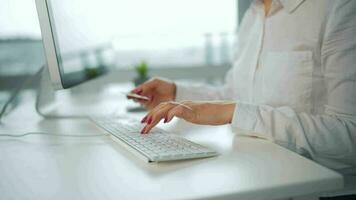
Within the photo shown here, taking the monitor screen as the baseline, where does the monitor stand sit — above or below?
below

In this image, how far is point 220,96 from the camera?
1.40 metres

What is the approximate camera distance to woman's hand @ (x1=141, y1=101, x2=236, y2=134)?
84 centimetres

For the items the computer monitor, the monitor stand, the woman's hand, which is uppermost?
the computer monitor

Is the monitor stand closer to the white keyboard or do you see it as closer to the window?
the window

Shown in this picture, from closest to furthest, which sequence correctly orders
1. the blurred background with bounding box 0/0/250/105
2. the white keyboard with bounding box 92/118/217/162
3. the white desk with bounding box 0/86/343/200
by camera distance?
the white desk with bounding box 0/86/343/200 → the white keyboard with bounding box 92/118/217/162 → the blurred background with bounding box 0/0/250/105

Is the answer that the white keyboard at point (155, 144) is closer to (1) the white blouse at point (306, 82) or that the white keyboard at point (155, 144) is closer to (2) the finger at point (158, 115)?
(2) the finger at point (158, 115)

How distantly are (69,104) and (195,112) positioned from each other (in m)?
0.82

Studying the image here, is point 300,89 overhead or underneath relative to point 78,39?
underneath

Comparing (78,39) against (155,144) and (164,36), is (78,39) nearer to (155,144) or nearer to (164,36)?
(155,144)

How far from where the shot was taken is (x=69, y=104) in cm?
153

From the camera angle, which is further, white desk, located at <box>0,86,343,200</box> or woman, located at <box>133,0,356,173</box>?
woman, located at <box>133,0,356,173</box>

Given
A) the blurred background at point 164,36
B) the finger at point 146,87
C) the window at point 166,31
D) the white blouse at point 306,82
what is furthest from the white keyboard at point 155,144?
the window at point 166,31

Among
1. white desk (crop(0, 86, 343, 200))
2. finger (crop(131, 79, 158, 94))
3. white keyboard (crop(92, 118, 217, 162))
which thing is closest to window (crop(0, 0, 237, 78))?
finger (crop(131, 79, 158, 94))

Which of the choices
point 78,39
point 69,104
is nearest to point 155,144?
point 78,39
